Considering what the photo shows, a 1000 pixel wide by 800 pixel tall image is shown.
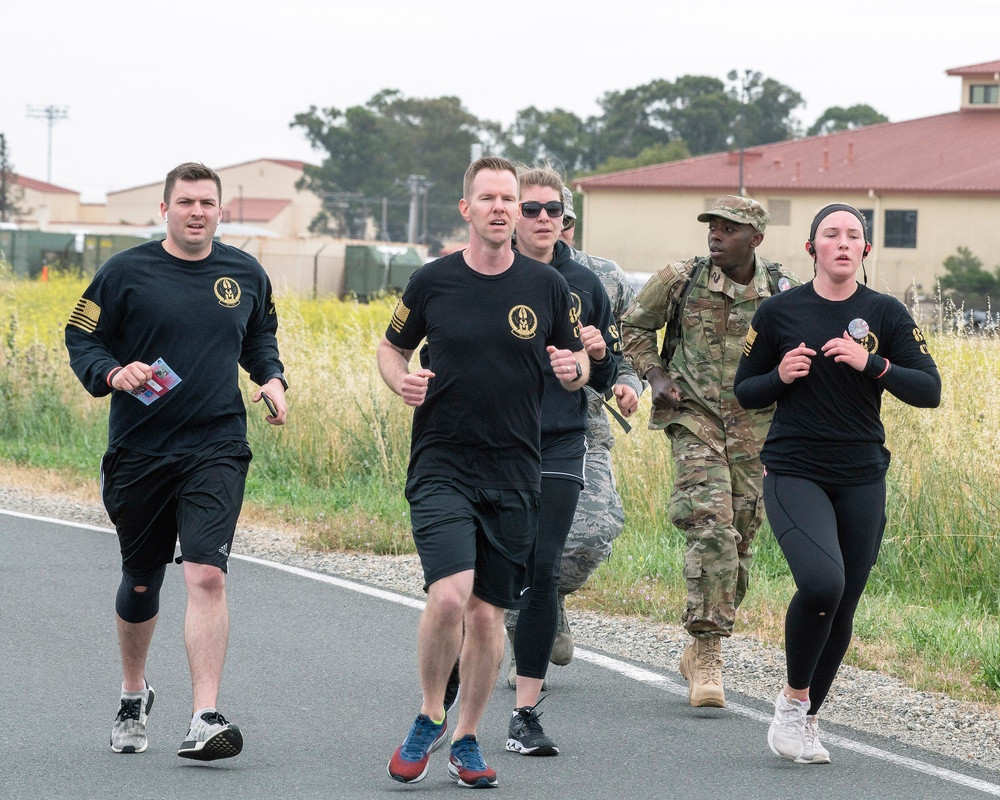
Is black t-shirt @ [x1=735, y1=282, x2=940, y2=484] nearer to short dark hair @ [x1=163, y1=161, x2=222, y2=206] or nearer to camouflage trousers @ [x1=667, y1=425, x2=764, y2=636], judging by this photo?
camouflage trousers @ [x1=667, y1=425, x2=764, y2=636]

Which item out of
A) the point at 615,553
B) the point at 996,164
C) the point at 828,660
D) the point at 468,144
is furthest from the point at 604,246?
the point at 828,660

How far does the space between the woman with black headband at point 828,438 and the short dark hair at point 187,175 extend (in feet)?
6.93

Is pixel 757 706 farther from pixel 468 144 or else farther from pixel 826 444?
pixel 468 144

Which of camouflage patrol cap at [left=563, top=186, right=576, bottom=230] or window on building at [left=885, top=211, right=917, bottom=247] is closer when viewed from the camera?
camouflage patrol cap at [left=563, top=186, right=576, bottom=230]

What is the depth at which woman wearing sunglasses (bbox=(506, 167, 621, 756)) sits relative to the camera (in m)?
5.74

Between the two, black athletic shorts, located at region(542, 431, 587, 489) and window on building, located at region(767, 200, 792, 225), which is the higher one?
window on building, located at region(767, 200, 792, 225)

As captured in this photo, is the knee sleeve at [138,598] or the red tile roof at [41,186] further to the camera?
the red tile roof at [41,186]

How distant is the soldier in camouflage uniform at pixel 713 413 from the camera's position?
6.57 meters

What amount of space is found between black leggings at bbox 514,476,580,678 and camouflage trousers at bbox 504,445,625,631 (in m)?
0.64

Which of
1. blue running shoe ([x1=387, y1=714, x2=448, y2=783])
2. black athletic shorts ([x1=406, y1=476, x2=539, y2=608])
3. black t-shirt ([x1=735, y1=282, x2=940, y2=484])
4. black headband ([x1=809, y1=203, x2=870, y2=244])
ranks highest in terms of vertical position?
black headband ([x1=809, y1=203, x2=870, y2=244])

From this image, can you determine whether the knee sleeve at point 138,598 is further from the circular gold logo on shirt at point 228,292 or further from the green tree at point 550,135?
the green tree at point 550,135

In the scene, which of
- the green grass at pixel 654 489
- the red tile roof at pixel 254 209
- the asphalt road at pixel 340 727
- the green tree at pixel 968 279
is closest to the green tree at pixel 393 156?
the red tile roof at pixel 254 209

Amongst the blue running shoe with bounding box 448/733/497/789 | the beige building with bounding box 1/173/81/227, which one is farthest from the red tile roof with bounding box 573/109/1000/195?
the beige building with bounding box 1/173/81/227

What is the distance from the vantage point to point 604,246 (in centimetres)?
6456
